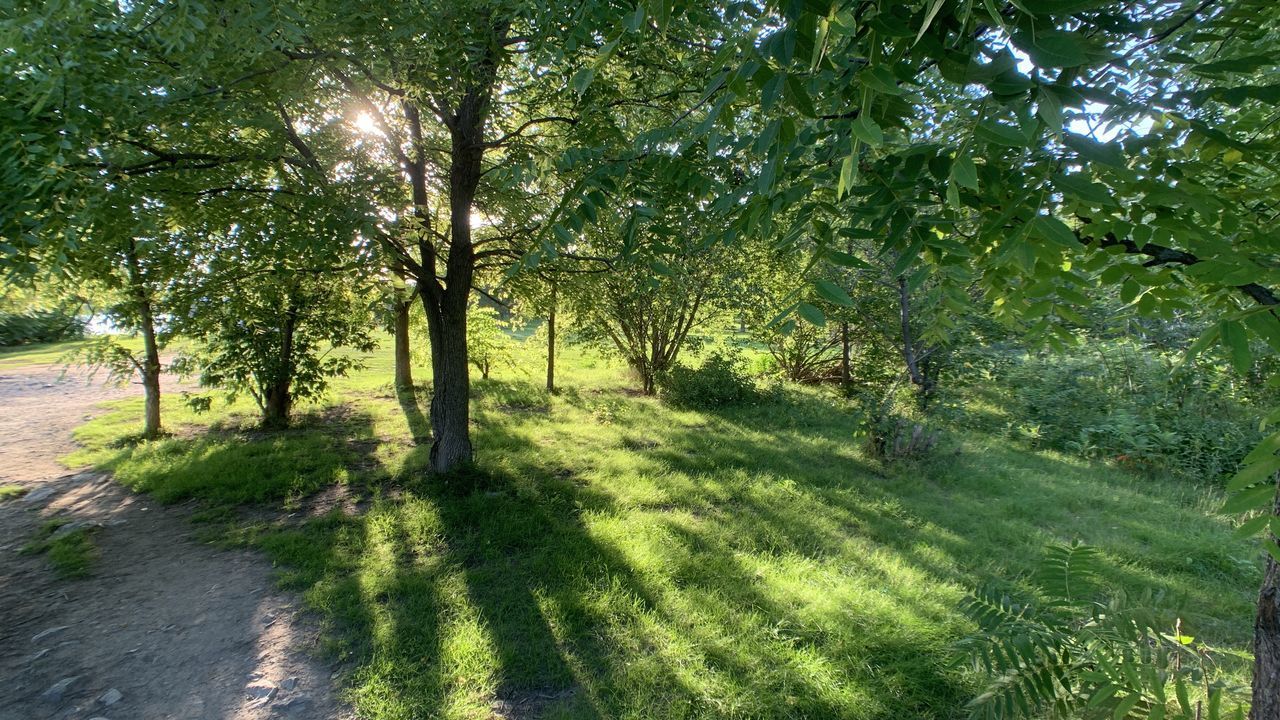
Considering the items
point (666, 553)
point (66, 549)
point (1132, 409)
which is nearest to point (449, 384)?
point (666, 553)

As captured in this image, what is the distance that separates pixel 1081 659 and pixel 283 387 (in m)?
11.3

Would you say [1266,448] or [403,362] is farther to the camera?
[403,362]

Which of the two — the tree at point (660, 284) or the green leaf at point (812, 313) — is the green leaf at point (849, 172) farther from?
the tree at point (660, 284)

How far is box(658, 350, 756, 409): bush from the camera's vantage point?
12.5 metres

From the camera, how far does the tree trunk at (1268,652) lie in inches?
87.4

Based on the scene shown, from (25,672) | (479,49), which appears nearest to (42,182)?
(479,49)

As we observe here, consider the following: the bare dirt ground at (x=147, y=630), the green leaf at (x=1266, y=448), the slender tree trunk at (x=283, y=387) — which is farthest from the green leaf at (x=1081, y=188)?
the slender tree trunk at (x=283, y=387)

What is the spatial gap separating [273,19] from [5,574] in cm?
564

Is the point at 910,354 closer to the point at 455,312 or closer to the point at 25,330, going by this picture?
the point at 455,312

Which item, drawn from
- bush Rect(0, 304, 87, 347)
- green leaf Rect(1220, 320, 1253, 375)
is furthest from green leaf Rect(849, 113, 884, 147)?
bush Rect(0, 304, 87, 347)

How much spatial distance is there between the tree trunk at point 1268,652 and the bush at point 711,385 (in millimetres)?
10157

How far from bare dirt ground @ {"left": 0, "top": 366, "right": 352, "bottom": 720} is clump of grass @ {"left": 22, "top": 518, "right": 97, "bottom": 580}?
0.26ft

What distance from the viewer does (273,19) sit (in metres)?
3.08

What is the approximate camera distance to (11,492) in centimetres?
678
